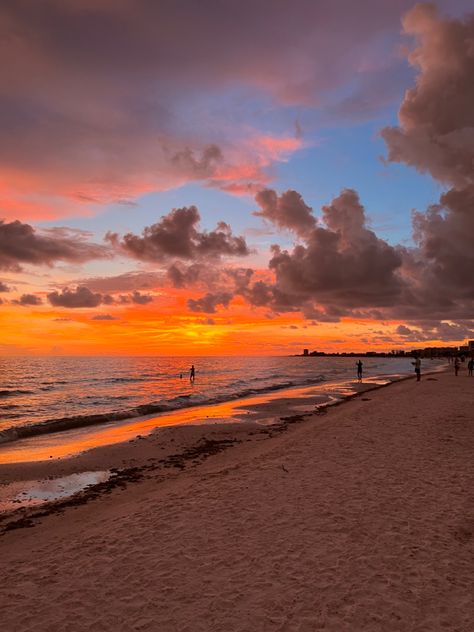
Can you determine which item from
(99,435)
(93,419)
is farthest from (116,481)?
(93,419)

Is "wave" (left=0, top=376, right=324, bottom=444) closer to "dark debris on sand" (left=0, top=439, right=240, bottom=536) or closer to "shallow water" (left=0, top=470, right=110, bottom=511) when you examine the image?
"shallow water" (left=0, top=470, right=110, bottom=511)

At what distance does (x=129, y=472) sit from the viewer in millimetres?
14000

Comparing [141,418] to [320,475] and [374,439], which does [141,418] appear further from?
[320,475]

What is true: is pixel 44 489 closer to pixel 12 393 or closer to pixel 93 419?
pixel 93 419

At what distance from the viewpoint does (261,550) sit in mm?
7133

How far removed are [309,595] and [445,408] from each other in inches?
864

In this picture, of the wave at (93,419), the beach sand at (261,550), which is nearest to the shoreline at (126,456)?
the beach sand at (261,550)

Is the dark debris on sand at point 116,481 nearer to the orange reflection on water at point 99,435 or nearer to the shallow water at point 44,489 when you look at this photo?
the shallow water at point 44,489

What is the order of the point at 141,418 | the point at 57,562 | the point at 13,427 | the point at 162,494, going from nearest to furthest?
the point at 57,562
the point at 162,494
the point at 13,427
the point at 141,418

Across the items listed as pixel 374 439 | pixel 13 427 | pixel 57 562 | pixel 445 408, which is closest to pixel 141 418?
pixel 13 427

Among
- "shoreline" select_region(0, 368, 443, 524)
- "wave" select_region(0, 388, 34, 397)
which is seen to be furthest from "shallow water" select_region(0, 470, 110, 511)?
"wave" select_region(0, 388, 34, 397)

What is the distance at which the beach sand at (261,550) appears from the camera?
5.47 meters

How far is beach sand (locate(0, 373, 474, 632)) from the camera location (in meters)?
5.47

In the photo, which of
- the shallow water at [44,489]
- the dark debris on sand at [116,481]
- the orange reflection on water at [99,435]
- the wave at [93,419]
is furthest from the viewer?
the wave at [93,419]
